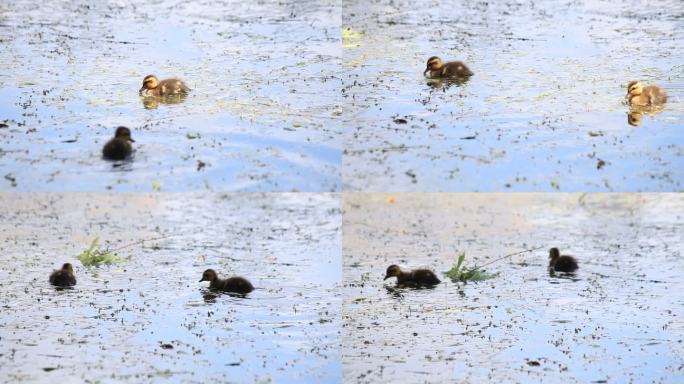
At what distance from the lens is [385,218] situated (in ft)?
30.3

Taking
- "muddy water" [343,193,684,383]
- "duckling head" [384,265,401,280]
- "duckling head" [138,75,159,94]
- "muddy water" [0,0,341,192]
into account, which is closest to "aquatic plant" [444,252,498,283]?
"muddy water" [343,193,684,383]

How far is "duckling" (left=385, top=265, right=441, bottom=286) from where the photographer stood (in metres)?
8.22

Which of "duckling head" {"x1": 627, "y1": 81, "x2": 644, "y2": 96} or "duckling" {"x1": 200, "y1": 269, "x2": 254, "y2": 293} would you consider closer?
"duckling" {"x1": 200, "y1": 269, "x2": 254, "y2": 293}

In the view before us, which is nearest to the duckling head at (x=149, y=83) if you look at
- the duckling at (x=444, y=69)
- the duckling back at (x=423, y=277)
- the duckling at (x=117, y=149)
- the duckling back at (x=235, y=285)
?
the duckling at (x=117, y=149)

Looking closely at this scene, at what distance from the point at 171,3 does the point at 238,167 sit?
338cm

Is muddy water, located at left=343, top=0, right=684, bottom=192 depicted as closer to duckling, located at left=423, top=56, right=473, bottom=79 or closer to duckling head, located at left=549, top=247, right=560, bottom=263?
duckling, located at left=423, top=56, right=473, bottom=79

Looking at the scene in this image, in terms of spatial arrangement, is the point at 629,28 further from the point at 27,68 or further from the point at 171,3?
the point at 27,68

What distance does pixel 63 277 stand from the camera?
8055mm

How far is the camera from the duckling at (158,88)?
339 inches

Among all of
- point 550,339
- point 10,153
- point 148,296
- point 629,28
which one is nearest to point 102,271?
point 148,296

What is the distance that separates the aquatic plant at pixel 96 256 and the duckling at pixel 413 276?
1.88 metres

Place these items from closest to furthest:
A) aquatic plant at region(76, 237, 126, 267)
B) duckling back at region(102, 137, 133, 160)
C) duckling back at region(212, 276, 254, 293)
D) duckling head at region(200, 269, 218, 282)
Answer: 1. duckling back at region(102, 137, 133, 160)
2. duckling back at region(212, 276, 254, 293)
3. duckling head at region(200, 269, 218, 282)
4. aquatic plant at region(76, 237, 126, 267)

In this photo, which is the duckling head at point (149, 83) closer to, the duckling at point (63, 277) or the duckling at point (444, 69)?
the duckling at point (63, 277)

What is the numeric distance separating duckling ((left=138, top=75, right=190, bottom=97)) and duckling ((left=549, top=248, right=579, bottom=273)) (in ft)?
9.53
